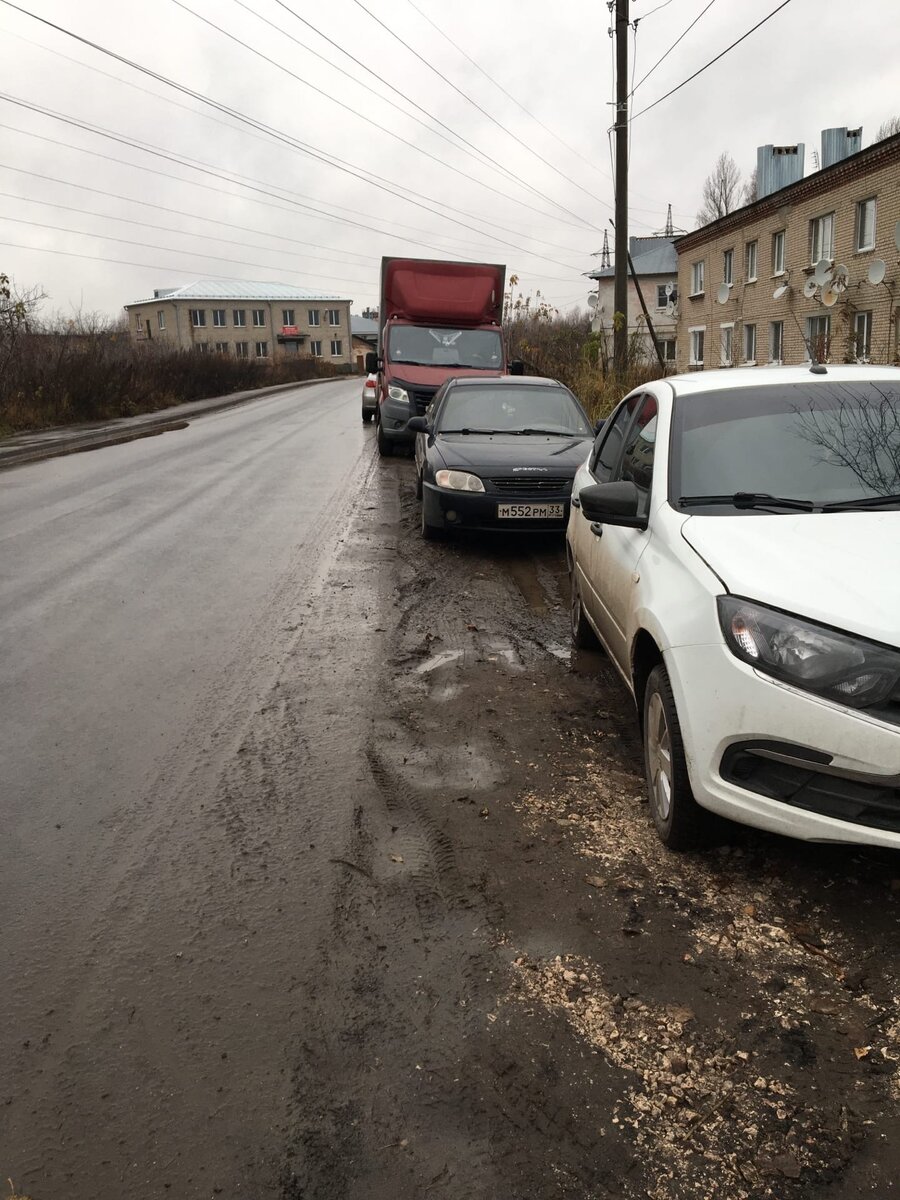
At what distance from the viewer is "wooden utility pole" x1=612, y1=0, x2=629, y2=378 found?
733 inches

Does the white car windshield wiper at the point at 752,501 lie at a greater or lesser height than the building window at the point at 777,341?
lesser

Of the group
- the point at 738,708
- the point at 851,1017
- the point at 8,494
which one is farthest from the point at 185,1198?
the point at 8,494

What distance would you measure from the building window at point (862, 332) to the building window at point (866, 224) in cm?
183

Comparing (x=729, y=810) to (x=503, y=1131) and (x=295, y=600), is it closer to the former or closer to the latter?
(x=503, y=1131)

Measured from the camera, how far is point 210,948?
2998mm

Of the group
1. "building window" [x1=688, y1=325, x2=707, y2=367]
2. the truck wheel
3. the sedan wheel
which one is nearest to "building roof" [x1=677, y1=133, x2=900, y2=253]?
"building window" [x1=688, y1=325, x2=707, y2=367]

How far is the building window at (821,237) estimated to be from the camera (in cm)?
2997

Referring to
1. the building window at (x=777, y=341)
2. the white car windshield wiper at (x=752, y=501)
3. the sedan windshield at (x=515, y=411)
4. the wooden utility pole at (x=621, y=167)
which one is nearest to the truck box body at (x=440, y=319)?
the wooden utility pole at (x=621, y=167)

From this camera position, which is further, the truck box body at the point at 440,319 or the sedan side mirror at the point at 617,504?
the truck box body at the point at 440,319

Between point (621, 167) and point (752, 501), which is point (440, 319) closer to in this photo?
point (621, 167)

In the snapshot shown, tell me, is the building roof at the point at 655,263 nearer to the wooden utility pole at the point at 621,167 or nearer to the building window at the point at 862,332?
the building window at the point at 862,332

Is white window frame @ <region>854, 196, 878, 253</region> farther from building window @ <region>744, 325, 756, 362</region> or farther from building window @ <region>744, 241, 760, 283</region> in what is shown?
building window @ <region>744, 241, 760, 283</region>

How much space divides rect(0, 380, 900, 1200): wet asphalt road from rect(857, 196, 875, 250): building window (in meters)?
26.7

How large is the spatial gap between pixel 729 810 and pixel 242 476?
11886 mm
